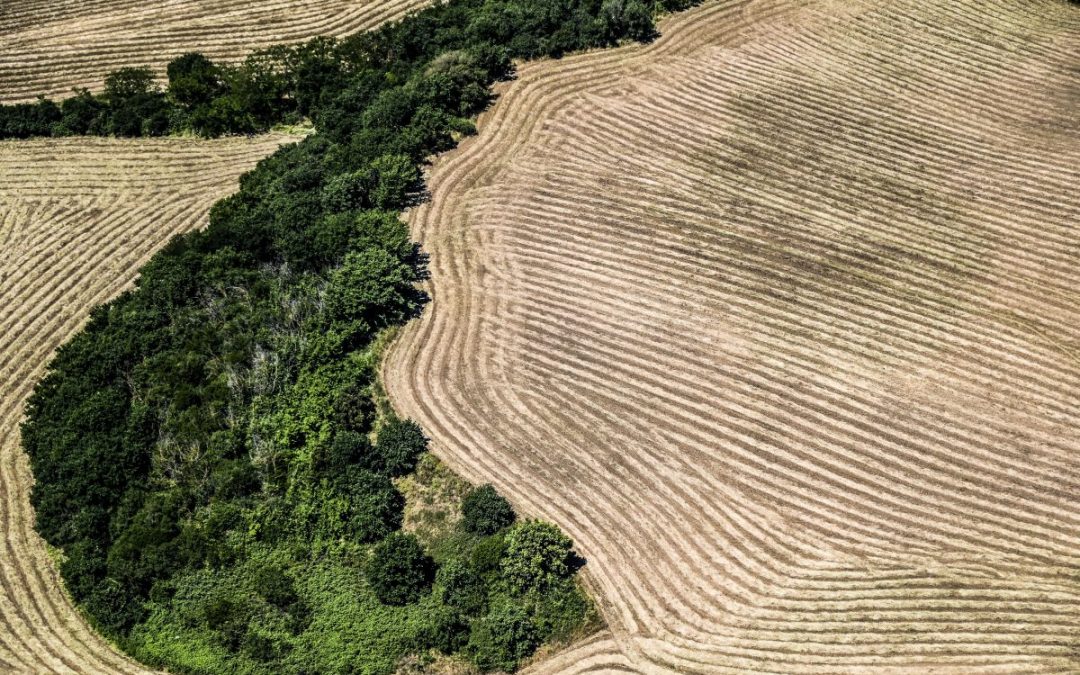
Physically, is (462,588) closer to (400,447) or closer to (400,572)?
(400,572)

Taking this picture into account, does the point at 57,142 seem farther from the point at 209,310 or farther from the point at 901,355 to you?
the point at 901,355

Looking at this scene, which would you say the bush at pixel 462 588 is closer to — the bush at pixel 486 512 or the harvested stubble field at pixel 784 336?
the bush at pixel 486 512

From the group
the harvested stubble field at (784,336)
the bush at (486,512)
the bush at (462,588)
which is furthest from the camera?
the bush at (486,512)

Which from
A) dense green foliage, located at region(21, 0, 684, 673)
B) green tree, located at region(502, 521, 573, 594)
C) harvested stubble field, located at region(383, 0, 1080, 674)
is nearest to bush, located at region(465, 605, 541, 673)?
dense green foliage, located at region(21, 0, 684, 673)

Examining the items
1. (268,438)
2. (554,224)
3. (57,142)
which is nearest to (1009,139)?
(554,224)

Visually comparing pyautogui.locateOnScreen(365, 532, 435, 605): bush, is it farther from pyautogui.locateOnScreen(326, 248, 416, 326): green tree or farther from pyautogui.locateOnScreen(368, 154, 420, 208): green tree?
pyautogui.locateOnScreen(368, 154, 420, 208): green tree

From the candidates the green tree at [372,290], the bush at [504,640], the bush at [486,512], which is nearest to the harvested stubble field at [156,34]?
the green tree at [372,290]

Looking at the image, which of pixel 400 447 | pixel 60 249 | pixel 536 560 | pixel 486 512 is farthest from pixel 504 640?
pixel 60 249
